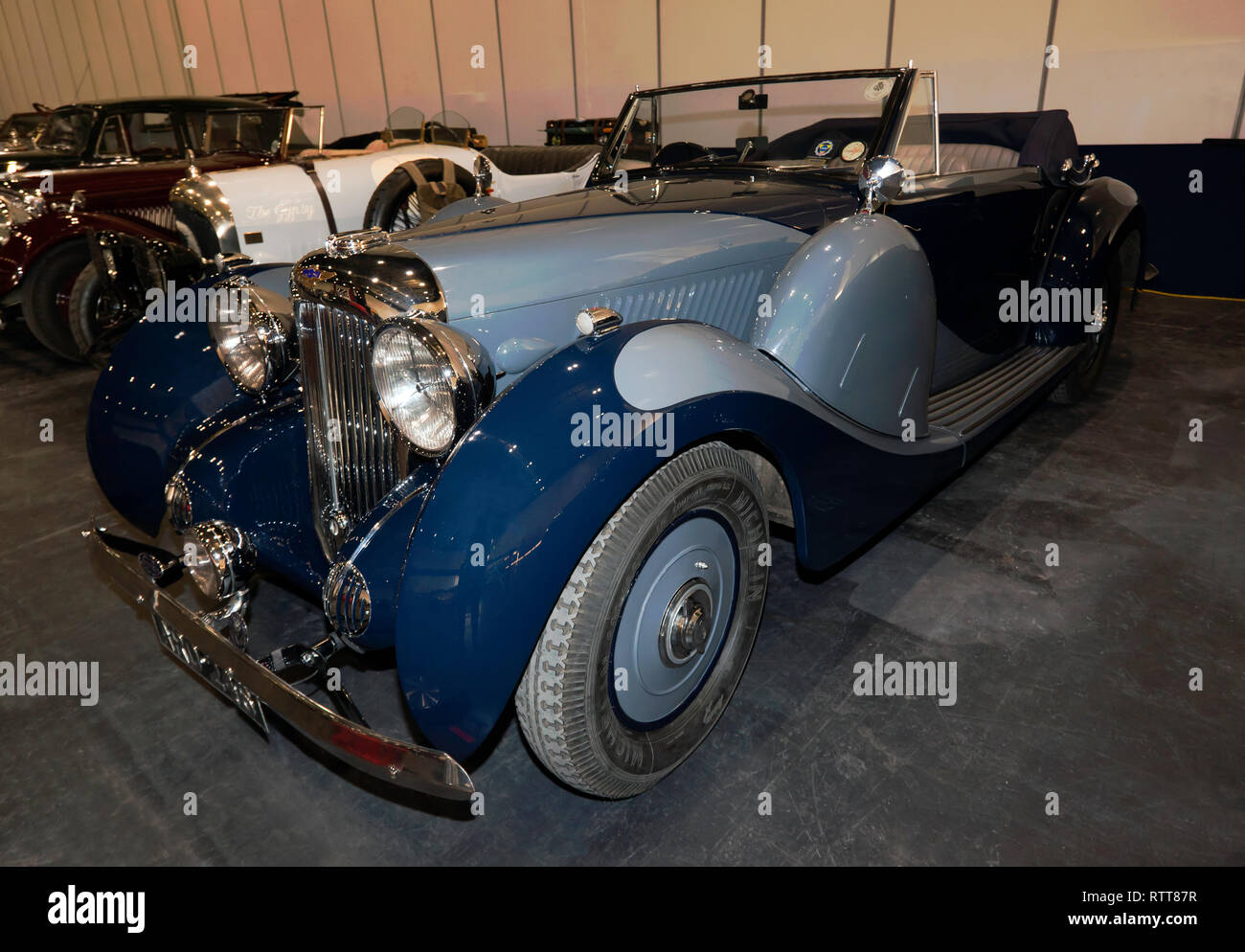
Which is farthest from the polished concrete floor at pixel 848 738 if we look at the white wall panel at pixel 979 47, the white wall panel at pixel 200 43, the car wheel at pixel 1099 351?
the white wall panel at pixel 200 43

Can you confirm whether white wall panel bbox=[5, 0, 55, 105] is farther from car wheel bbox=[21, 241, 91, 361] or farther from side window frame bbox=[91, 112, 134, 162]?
car wheel bbox=[21, 241, 91, 361]

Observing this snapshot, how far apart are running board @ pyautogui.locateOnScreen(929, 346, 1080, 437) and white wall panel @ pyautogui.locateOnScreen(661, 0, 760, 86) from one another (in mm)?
5737

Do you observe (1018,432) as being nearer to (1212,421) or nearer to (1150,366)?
(1212,421)

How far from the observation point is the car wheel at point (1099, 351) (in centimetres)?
407

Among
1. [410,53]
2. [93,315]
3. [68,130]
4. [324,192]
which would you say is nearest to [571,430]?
[324,192]

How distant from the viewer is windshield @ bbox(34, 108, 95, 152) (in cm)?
623

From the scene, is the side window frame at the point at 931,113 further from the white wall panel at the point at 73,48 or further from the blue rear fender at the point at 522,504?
the white wall panel at the point at 73,48

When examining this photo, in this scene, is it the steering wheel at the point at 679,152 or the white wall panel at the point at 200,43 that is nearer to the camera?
the steering wheel at the point at 679,152

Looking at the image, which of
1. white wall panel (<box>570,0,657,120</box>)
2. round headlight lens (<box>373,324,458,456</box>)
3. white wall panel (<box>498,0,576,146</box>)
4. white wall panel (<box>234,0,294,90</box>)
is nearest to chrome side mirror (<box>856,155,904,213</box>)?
round headlight lens (<box>373,324,458,456</box>)

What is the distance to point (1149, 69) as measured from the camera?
6.14 m

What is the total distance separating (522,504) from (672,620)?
504 millimetres

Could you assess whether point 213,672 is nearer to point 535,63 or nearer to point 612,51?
point 612,51

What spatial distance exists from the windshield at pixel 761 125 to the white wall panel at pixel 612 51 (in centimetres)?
659

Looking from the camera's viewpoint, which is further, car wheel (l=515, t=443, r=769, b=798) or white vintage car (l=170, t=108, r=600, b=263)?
white vintage car (l=170, t=108, r=600, b=263)
